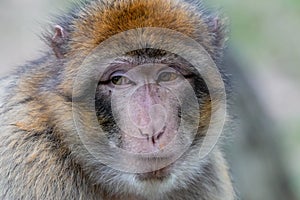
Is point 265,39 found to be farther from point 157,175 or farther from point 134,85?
point 157,175

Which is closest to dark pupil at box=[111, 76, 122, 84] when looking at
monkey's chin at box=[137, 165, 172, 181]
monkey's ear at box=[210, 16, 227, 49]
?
monkey's chin at box=[137, 165, 172, 181]

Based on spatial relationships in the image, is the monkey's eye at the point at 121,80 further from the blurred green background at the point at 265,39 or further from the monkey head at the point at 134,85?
the blurred green background at the point at 265,39

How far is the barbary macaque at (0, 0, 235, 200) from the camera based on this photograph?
17.8 feet

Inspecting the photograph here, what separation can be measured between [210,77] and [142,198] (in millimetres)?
866

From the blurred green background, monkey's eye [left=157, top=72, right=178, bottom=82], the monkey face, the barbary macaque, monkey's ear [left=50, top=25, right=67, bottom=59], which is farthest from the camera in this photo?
the blurred green background

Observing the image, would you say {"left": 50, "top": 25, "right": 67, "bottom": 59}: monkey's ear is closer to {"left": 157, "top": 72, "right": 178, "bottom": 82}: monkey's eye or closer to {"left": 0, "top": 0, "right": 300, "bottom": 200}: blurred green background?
{"left": 157, "top": 72, "right": 178, "bottom": 82}: monkey's eye

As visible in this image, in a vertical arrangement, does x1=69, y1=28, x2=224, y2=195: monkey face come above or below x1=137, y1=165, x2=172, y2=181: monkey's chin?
above

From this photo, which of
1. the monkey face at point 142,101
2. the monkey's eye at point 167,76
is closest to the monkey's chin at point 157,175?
the monkey face at point 142,101

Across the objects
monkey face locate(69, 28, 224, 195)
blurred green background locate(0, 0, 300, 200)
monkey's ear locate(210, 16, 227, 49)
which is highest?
monkey's ear locate(210, 16, 227, 49)

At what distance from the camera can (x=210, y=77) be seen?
18.8 feet

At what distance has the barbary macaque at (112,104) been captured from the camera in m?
5.42

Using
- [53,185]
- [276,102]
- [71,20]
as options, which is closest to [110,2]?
[71,20]

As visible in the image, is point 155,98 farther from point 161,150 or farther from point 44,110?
point 44,110

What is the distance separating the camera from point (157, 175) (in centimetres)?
536
